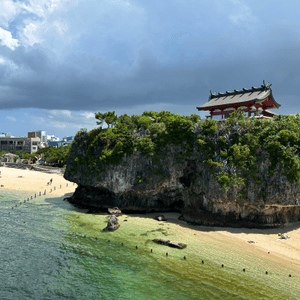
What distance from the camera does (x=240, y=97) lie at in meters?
46.5

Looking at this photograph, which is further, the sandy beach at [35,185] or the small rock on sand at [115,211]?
the sandy beach at [35,185]

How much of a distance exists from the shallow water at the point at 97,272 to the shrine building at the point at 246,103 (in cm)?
3001

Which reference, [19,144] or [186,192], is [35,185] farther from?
[19,144]

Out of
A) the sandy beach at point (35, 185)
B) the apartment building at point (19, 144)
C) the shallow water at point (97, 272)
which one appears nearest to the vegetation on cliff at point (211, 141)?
the shallow water at point (97, 272)

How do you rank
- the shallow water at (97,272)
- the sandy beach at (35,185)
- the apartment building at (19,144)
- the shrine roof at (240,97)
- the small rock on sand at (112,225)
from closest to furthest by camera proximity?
the shallow water at (97,272) < the small rock on sand at (112,225) < the shrine roof at (240,97) < the sandy beach at (35,185) < the apartment building at (19,144)

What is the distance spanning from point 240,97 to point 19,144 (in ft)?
480

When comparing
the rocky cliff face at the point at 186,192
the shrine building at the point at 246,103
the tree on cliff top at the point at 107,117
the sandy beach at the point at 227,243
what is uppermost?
the shrine building at the point at 246,103

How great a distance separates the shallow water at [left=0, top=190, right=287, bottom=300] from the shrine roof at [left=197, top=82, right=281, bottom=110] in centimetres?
3059

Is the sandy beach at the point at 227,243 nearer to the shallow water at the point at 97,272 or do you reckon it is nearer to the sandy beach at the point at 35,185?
the shallow water at the point at 97,272

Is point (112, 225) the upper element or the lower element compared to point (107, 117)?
lower

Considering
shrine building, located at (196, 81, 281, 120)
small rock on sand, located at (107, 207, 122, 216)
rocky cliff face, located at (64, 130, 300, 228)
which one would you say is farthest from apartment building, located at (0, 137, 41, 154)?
shrine building, located at (196, 81, 281, 120)

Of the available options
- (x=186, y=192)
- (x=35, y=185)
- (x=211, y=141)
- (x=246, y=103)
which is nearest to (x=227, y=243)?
(x=186, y=192)

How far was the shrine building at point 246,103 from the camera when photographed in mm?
43153

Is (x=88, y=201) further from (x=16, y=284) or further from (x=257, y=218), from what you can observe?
(x=257, y=218)
